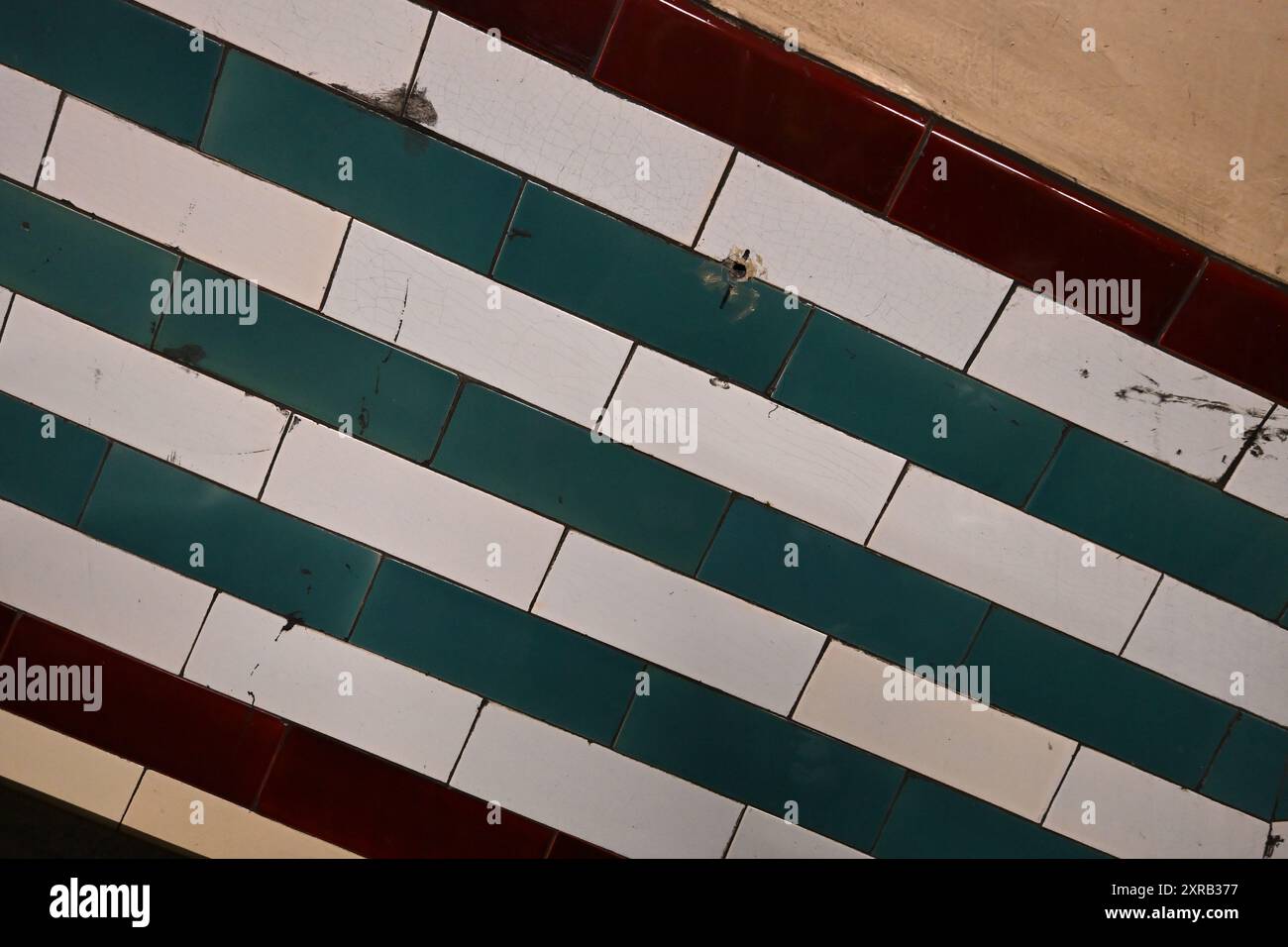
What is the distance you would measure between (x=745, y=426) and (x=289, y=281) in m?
1.10

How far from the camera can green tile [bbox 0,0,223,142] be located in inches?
68.6

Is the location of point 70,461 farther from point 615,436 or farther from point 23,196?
point 615,436

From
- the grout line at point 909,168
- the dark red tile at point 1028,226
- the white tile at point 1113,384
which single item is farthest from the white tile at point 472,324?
the white tile at point 1113,384

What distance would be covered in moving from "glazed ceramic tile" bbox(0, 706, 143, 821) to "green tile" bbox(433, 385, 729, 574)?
1.13m

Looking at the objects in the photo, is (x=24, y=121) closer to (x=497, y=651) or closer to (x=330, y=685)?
(x=330, y=685)

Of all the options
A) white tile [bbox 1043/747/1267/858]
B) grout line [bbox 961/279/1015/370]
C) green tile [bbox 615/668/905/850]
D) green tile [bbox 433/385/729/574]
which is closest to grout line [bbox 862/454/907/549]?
grout line [bbox 961/279/1015/370]

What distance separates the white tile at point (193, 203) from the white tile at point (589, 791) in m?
1.15

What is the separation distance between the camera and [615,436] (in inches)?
73.6

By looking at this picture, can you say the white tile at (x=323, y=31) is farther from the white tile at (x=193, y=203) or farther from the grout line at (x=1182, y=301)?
the grout line at (x=1182, y=301)

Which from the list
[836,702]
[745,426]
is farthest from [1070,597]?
[745,426]

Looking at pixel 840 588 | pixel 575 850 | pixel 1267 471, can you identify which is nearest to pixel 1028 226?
pixel 1267 471

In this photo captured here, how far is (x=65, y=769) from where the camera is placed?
1.97 m

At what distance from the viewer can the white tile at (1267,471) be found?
1.89 metres

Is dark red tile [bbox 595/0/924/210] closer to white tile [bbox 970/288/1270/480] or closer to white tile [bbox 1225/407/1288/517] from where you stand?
white tile [bbox 970/288/1270/480]
